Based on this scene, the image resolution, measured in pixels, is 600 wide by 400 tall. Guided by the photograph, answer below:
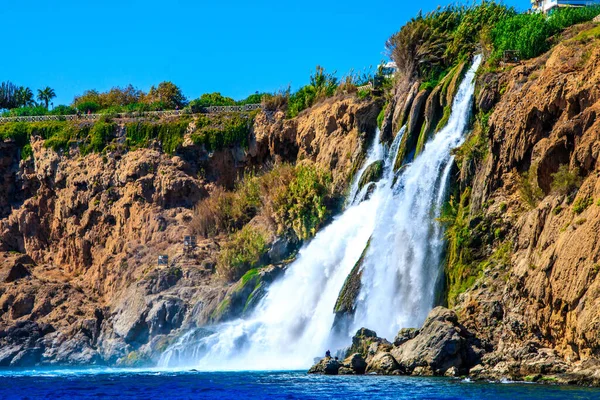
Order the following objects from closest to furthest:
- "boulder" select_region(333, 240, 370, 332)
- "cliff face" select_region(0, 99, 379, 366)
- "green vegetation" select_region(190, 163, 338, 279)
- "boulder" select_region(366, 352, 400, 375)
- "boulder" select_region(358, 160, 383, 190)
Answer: "boulder" select_region(366, 352, 400, 375) → "boulder" select_region(333, 240, 370, 332) → "boulder" select_region(358, 160, 383, 190) → "green vegetation" select_region(190, 163, 338, 279) → "cliff face" select_region(0, 99, 379, 366)

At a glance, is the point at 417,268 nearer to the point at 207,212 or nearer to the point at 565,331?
the point at 565,331

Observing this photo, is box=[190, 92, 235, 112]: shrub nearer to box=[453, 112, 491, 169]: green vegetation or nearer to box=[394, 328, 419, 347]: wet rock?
box=[453, 112, 491, 169]: green vegetation

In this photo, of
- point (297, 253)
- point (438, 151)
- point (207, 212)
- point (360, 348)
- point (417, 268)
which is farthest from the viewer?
point (207, 212)

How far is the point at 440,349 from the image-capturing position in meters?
35.0

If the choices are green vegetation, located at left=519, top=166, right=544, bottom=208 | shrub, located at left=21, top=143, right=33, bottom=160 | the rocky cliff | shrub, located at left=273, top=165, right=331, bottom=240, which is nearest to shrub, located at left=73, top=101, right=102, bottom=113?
shrub, located at left=21, top=143, right=33, bottom=160

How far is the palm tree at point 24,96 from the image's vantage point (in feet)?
308

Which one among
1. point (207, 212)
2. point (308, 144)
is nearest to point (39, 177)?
point (207, 212)

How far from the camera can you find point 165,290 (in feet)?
192

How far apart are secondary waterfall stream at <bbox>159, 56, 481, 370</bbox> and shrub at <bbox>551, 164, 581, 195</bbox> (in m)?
8.06

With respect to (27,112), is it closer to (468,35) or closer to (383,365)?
(468,35)

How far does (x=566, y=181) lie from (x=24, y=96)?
69.8m

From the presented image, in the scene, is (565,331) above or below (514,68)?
below

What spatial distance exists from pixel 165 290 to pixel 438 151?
20399mm

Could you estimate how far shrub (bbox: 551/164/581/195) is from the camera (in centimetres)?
3512
